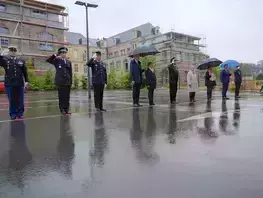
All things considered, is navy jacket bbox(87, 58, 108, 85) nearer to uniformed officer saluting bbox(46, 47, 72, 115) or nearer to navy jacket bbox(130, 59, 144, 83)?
uniformed officer saluting bbox(46, 47, 72, 115)

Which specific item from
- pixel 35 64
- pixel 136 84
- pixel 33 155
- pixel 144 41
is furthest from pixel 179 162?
pixel 144 41

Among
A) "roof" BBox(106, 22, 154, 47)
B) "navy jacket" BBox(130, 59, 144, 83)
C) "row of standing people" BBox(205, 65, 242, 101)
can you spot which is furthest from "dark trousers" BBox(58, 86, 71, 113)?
"roof" BBox(106, 22, 154, 47)

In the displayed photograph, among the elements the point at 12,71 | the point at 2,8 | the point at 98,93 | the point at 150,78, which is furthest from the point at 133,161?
the point at 2,8

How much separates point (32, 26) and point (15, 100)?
130 ft

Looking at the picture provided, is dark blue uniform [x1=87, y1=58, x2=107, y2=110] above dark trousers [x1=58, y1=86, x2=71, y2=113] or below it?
above

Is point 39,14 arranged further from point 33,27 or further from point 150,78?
point 150,78

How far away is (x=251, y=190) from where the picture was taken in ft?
8.46

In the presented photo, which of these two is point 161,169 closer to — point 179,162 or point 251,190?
point 179,162

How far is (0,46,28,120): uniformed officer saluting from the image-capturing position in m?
7.24

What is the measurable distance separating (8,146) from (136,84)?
643 centimetres

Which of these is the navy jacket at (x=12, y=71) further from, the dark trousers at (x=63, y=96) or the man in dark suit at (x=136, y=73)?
the man in dark suit at (x=136, y=73)

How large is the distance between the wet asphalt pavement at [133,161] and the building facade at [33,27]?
3831 centimetres

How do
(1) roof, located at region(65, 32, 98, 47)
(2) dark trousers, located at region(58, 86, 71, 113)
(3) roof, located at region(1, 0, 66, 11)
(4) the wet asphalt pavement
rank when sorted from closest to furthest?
(4) the wet asphalt pavement, (2) dark trousers, located at region(58, 86, 71, 113), (3) roof, located at region(1, 0, 66, 11), (1) roof, located at region(65, 32, 98, 47)

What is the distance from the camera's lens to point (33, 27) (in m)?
43.2
